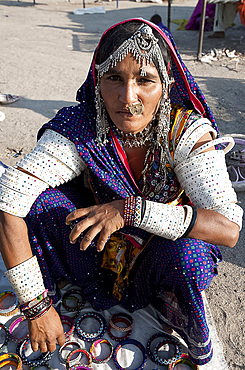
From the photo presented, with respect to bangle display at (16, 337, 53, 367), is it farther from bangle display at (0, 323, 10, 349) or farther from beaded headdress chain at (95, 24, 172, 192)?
beaded headdress chain at (95, 24, 172, 192)

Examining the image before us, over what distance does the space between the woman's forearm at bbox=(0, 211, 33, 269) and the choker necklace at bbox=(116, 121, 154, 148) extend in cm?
66

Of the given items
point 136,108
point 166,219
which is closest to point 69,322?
point 166,219

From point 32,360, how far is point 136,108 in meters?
1.38

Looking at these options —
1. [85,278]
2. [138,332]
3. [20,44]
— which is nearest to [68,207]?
[85,278]

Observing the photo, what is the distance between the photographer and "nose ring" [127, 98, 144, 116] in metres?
1.59

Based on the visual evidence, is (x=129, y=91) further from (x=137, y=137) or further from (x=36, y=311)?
(x=36, y=311)

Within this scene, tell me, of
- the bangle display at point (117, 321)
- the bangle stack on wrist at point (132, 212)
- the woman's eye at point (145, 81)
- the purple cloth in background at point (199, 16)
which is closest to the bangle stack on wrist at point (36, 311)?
the bangle display at point (117, 321)

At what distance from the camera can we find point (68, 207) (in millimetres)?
1834

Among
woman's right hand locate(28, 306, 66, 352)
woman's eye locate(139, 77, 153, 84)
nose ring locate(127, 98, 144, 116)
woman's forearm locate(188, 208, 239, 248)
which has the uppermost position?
woman's eye locate(139, 77, 153, 84)

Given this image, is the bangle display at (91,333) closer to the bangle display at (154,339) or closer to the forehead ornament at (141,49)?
the bangle display at (154,339)

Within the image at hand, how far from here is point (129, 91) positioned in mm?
1562

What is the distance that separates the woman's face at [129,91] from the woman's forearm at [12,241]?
2.24ft

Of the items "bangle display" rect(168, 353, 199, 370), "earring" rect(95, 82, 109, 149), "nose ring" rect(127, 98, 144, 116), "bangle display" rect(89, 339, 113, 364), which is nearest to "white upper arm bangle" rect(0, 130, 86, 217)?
"earring" rect(95, 82, 109, 149)

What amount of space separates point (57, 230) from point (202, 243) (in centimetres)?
74
